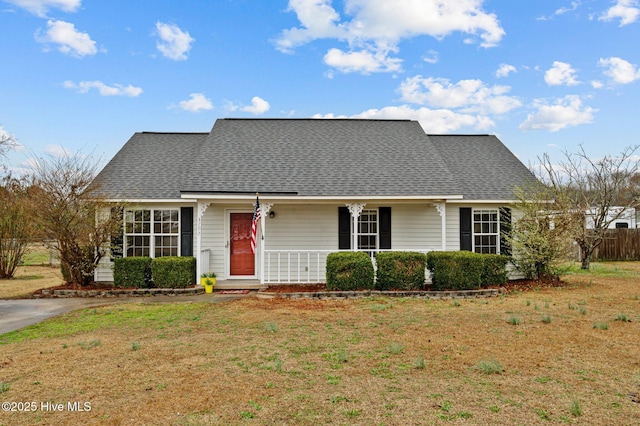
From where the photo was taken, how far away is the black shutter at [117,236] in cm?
1195

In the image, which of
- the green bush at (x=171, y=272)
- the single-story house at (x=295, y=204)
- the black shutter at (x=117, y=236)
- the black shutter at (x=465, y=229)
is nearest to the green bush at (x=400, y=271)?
the single-story house at (x=295, y=204)

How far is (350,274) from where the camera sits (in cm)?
1092

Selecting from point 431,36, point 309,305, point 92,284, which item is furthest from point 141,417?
point 431,36

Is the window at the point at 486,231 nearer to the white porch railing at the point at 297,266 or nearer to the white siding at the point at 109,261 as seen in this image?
the white porch railing at the point at 297,266

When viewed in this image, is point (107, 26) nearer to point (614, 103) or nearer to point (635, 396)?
point (635, 396)

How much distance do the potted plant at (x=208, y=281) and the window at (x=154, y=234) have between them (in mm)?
1600

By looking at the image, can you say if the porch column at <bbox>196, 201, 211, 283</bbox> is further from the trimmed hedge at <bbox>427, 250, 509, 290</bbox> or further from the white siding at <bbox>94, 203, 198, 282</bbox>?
the trimmed hedge at <bbox>427, 250, 509, 290</bbox>

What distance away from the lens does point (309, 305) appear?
9.77 m

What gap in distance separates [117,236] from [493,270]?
11146 mm

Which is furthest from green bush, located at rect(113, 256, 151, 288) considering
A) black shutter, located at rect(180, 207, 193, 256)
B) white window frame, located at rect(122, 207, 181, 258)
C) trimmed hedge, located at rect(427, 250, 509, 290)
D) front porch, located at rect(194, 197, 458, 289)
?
trimmed hedge, located at rect(427, 250, 509, 290)

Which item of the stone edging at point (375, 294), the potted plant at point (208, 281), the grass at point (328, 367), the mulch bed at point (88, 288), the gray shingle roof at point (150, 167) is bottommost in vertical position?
the grass at point (328, 367)

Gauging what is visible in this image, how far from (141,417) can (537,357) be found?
202 inches

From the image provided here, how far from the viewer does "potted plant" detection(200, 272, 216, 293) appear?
11.7 metres

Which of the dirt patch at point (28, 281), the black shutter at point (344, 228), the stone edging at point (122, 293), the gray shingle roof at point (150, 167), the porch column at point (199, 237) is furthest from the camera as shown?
the black shutter at point (344, 228)
